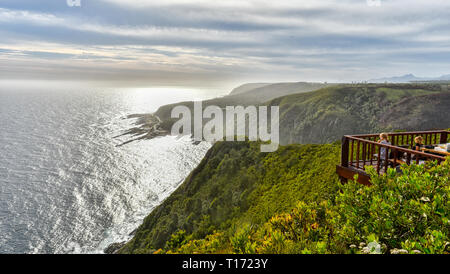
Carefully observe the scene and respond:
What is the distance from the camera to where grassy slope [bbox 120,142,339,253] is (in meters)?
18.0

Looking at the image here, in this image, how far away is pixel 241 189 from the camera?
82.8 feet

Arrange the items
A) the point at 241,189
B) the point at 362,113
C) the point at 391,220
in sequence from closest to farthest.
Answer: the point at 391,220 < the point at 241,189 < the point at 362,113

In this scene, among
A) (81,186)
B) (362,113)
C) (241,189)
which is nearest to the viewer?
(241,189)

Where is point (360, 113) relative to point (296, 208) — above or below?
above

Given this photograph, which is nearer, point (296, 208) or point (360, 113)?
point (296, 208)

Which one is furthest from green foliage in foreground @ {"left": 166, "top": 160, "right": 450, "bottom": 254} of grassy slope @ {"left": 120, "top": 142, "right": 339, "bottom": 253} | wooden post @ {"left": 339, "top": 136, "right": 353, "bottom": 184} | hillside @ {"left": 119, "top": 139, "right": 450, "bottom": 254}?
grassy slope @ {"left": 120, "top": 142, "right": 339, "bottom": 253}

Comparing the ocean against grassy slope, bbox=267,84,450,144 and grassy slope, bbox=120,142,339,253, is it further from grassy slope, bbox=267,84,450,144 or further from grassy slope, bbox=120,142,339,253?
grassy slope, bbox=267,84,450,144

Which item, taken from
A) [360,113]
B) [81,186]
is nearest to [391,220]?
[81,186]

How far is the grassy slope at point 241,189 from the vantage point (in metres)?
18.0

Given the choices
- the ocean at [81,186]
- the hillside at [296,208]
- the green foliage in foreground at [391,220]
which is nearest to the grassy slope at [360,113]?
the ocean at [81,186]

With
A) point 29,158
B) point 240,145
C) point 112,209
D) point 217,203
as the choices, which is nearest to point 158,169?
point 112,209

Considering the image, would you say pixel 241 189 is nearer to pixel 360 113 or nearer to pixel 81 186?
pixel 81 186

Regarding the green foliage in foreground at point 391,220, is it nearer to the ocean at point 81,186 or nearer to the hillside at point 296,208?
the hillside at point 296,208

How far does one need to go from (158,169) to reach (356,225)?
75376 mm
